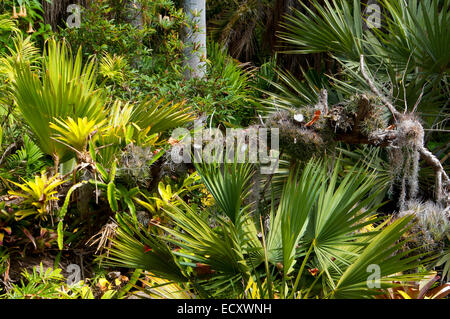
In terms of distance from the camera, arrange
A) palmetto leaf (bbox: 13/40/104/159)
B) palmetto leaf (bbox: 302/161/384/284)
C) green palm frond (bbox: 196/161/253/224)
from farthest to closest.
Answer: palmetto leaf (bbox: 13/40/104/159) → green palm frond (bbox: 196/161/253/224) → palmetto leaf (bbox: 302/161/384/284)

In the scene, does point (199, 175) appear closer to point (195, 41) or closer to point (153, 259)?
point (153, 259)

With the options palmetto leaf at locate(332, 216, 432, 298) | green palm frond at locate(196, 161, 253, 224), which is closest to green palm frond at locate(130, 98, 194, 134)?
green palm frond at locate(196, 161, 253, 224)

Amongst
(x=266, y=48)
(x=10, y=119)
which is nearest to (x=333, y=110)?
(x=10, y=119)

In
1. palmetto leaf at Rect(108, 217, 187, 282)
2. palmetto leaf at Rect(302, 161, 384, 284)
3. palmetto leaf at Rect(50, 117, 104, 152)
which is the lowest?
palmetto leaf at Rect(108, 217, 187, 282)

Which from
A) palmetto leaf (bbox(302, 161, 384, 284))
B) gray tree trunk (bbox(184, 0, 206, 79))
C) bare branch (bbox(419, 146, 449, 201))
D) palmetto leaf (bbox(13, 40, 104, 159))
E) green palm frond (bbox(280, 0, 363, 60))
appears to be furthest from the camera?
gray tree trunk (bbox(184, 0, 206, 79))

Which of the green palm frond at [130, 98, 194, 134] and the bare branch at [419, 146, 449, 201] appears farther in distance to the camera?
the green palm frond at [130, 98, 194, 134]

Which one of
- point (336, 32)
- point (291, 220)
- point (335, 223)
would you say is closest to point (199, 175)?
point (291, 220)

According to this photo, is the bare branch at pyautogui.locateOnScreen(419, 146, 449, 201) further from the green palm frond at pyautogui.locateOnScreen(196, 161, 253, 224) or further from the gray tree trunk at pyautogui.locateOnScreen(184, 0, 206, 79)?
the gray tree trunk at pyautogui.locateOnScreen(184, 0, 206, 79)

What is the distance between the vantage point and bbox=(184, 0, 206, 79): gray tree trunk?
5.76 meters

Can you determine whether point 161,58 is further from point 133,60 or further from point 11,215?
point 11,215

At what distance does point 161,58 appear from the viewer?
5.93m

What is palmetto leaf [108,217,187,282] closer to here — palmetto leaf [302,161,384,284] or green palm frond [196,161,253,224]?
green palm frond [196,161,253,224]

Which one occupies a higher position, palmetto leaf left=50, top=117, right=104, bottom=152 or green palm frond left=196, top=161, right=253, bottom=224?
palmetto leaf left=50, top=117, right=104, bottom=152

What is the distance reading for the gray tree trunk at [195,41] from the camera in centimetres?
576
